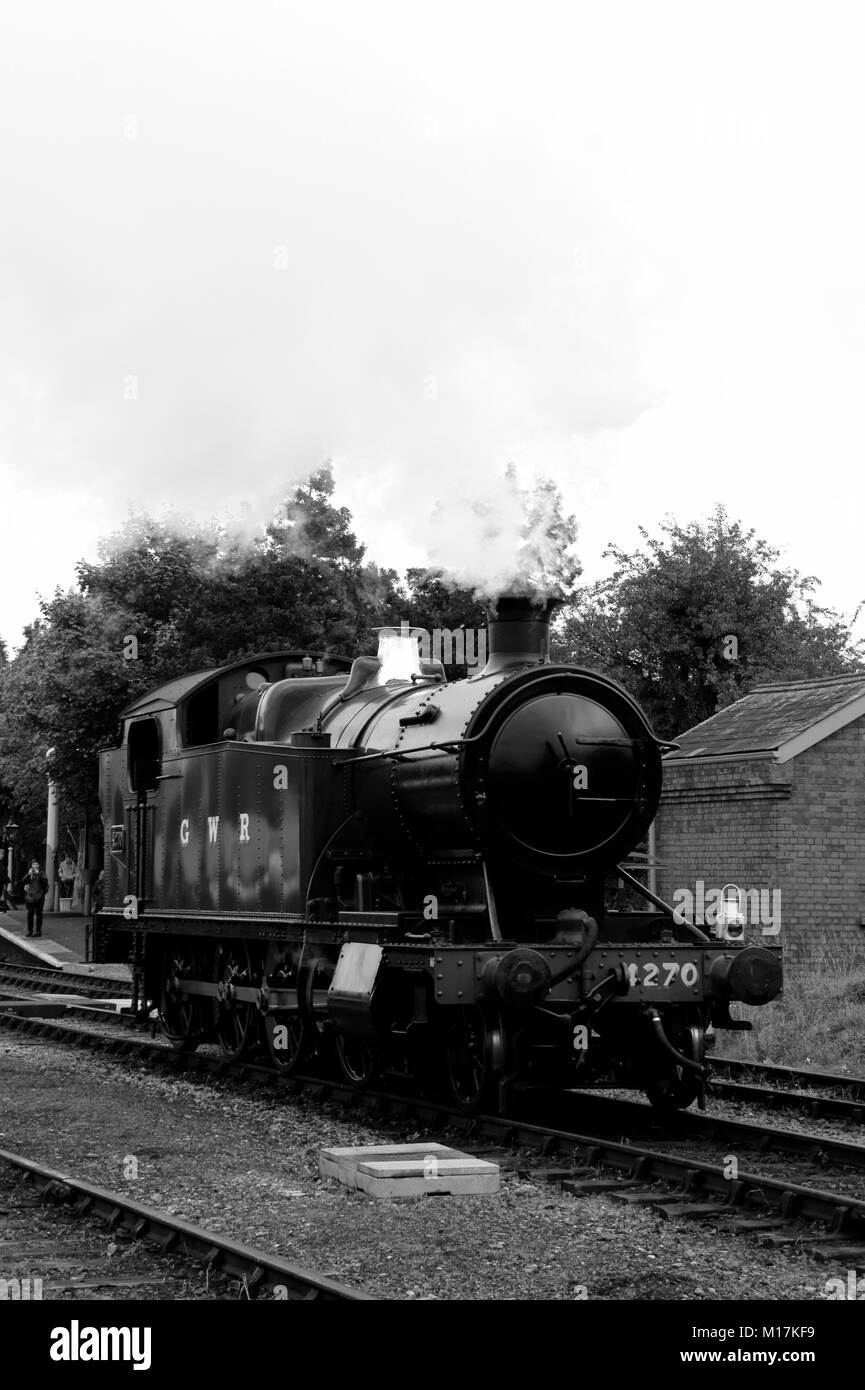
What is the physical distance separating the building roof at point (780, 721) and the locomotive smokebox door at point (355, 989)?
7.14m

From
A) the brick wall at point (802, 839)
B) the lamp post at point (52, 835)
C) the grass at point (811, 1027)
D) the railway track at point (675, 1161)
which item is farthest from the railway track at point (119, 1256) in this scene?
the lamp post at point (52, 835)

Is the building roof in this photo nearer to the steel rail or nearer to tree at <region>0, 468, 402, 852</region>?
the steel rail

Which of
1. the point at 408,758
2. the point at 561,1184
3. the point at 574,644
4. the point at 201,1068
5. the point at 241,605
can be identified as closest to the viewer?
the point at 561,1184

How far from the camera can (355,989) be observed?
9.91 metres

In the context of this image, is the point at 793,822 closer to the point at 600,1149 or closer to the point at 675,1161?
the point at 600,1149

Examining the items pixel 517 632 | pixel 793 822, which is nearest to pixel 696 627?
pixel 793 822

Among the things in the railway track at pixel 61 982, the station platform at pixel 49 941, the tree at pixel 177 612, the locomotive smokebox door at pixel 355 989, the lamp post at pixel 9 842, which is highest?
the tree at pixel 177 612

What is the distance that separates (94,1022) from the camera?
16828 millimetres

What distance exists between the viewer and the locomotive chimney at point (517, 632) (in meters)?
10.0

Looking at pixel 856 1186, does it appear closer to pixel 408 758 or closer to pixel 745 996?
pixel 745 996

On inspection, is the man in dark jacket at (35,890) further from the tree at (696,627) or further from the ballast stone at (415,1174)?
the ballast stone at (415,1174)

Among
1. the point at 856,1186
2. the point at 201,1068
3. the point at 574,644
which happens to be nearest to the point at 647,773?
the point at 856,1186

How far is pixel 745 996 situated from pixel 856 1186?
1678 millimetres

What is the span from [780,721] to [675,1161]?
978 cm
